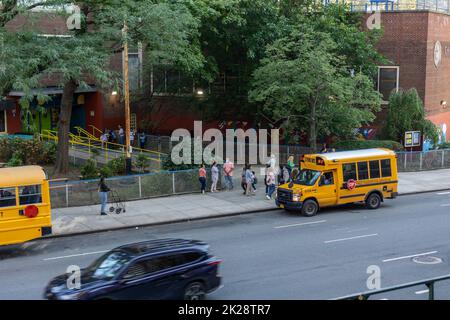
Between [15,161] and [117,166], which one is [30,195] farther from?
[15,161]

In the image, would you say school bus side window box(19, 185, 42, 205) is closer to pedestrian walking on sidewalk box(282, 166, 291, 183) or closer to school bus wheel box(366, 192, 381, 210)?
pedestrian walking on sidewalk box(282, 166, 291, 183)

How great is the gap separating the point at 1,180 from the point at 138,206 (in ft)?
25.4

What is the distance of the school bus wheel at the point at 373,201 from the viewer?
23.6 meters

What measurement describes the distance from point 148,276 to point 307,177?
12101 mm

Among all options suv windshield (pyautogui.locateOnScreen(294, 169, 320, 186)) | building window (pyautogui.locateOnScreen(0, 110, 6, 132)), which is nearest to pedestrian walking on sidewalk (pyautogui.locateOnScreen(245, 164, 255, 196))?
suv windshield (pyautogui.locateOnScreen(294, 169, 320, 186))

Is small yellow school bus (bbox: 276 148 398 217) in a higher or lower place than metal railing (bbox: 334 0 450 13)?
lower

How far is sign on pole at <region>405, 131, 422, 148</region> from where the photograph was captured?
114 ft

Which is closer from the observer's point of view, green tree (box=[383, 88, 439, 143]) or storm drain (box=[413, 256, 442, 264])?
storm drain (box=[413, 256, 442, 264])

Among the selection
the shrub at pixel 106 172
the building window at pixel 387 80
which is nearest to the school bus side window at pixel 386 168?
the shrub at pixel 106 172

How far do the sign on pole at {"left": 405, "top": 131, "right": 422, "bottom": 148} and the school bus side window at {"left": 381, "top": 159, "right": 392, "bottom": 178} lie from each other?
1152 centimetres

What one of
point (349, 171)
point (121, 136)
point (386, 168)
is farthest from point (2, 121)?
point (386, 168)

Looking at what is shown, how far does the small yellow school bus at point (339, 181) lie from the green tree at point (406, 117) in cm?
1204

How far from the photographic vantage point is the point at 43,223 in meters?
17.7
